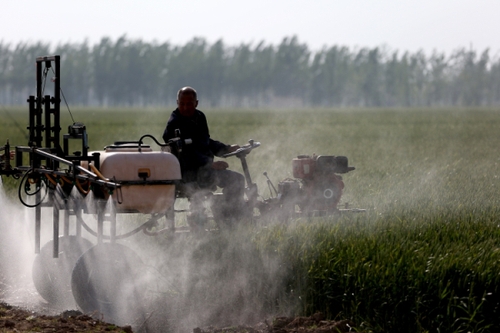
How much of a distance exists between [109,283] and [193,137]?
2.07m

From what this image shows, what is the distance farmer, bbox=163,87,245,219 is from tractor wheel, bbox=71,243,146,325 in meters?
1.42

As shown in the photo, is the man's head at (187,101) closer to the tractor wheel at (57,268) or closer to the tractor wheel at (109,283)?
the tractor wheel at (57,268)

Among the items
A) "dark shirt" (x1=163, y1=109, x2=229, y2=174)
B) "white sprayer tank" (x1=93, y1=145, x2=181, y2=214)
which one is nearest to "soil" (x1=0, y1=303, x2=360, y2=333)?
"white sprayer tank" (x1=93, y1=145, x2=181, y2=214)

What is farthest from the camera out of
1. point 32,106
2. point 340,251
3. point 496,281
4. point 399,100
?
point 399,100

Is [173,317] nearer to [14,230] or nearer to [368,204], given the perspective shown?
[14,230]

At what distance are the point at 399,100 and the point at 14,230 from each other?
6186 inches

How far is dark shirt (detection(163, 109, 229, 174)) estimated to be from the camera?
348 inches

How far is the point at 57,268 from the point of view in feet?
28.6

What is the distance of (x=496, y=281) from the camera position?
662 centimetres

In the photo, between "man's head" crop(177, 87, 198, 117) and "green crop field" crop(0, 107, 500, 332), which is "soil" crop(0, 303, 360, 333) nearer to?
"green crop field" crop(0, 107, 500, 332)

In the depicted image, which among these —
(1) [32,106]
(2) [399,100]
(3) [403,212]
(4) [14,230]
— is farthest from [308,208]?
(2) [399,100]

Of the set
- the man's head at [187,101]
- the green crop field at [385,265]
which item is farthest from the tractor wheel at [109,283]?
the man's head at [187,101]

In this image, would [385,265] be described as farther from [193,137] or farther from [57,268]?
[57,268]

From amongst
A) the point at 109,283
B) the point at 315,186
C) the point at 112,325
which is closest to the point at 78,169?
the point at 109,283
